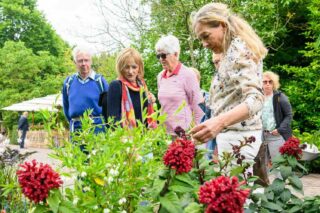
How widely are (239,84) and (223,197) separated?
4.31ft

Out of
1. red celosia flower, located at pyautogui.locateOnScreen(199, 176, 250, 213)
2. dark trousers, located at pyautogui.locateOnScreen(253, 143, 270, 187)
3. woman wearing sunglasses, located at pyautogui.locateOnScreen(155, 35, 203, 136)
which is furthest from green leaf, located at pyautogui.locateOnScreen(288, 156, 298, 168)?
woman wearing sunglasses, located at pyautogui.locateOnScreen(155, 35, 203, 136)

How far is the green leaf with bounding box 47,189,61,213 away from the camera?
1.80 metres

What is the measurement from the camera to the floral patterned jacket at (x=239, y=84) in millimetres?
2597

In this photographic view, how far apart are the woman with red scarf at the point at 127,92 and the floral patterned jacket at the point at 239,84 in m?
1.41

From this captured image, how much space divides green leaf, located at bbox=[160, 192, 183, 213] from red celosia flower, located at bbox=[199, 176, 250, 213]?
43 centimetres

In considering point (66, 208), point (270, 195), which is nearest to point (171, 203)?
point (66, 208)

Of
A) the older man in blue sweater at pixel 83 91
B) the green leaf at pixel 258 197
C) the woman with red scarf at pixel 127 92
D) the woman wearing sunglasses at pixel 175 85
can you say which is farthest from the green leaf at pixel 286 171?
the older man in blue sweater at pixel 83 91

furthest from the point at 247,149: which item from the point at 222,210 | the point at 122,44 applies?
the point at 122,44

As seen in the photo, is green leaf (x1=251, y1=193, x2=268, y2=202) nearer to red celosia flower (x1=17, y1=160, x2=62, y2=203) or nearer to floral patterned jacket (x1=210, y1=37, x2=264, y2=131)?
floral patterned jacket (x1=210, y1=37, x2=264, y2=131)

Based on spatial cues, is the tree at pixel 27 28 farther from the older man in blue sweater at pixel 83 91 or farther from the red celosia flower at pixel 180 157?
the red celosia flower at pixel 180 157

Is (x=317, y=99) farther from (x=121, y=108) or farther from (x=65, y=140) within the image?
(x=65, y=140)

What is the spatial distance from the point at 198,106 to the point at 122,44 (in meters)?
12.3

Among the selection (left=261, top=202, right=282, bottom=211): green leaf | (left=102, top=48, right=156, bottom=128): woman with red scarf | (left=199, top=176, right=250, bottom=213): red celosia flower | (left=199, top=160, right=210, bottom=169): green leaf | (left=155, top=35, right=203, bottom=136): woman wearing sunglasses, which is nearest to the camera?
(left=199, top=176, right=250, bottom=213): red celosia flower

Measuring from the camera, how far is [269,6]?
13.4 metres
